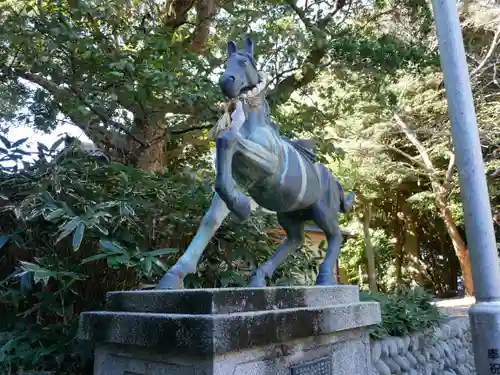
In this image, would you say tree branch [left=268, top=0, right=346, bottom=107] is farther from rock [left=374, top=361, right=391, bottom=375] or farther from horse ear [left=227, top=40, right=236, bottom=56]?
rock [left=374, top=361, right=391, bottom=375]

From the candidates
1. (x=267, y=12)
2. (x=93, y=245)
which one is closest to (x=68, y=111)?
(x=93, y=245)

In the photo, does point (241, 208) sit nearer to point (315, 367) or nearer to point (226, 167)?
point (226, 167)

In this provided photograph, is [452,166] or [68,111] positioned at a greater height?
[452,166]

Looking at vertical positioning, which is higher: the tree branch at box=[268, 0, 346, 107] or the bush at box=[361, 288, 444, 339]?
the tree branch at box=[268, 0, 346, 107]

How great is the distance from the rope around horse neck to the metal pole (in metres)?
1.15

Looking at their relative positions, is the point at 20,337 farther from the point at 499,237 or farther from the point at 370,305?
the point at 499,237

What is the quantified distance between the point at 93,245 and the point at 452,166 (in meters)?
11.7

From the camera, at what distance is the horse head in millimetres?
2891

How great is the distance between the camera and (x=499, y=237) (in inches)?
659

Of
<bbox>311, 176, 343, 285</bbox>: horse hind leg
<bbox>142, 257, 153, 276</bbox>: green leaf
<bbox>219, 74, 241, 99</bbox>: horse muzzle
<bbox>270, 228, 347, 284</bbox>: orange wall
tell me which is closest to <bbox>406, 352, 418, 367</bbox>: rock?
<bbox>270, 228, 347, 284</bbox>: orange wall

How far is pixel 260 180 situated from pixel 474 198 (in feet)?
4.09

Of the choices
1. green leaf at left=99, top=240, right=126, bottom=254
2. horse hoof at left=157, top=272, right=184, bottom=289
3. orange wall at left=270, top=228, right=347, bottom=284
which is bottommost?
horse hoof at left=157, top=272, right=184, bottom=289

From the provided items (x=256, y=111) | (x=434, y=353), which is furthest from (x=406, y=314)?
(x=256, y=111)

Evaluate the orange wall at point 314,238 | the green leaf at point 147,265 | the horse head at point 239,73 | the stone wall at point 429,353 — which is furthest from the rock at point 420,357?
the horse head at point 239,73
